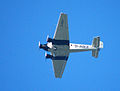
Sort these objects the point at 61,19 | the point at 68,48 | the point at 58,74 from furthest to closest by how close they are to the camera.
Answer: the point at 58,74, the point at 68,48, the point at 61,19

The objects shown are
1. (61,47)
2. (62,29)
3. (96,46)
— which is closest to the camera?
(62,29)

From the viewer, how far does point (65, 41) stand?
72375 mm

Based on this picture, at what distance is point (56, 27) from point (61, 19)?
109 inches

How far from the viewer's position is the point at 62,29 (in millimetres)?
70500

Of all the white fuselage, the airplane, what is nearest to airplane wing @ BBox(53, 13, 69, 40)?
the airplane

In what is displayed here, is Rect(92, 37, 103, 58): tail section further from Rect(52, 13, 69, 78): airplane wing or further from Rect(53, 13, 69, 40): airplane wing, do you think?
Rect(53, 13, 69, 40): airplane wing

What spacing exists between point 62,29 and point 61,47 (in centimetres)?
563

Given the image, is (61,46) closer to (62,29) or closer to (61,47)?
(61,47)

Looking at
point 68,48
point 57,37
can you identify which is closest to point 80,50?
point 68,48

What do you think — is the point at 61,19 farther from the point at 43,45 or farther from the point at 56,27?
the point at 43,45

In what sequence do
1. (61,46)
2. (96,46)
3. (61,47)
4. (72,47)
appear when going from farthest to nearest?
(96,46)
(72,47)
(61,47)
(61,46)

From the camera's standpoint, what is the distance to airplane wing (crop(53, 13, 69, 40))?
6911 cm

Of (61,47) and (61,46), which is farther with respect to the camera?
(61,47)

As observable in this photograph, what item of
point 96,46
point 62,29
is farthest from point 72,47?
point 96,46
